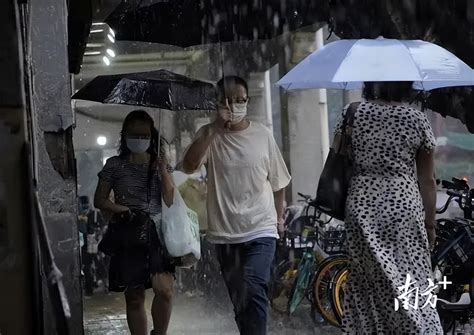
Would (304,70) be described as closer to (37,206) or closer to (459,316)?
(459,316)

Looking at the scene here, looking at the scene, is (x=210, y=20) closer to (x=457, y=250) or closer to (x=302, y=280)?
(x=302, y=280)

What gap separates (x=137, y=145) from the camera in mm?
6152

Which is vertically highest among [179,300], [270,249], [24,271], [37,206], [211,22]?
[211,22]

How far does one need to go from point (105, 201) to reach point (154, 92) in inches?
48.1

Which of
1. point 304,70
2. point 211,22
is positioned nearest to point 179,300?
point 211,22

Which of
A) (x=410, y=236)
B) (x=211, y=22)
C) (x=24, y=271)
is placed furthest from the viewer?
(x=211, y=22)

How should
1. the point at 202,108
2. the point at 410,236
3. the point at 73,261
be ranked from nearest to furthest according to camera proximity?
A: the point at 73,261
the point at 410,236
the point at 202,108

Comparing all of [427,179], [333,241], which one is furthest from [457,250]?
[427,179]

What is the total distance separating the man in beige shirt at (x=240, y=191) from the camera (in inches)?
219

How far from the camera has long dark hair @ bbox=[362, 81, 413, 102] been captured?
15.9 ft

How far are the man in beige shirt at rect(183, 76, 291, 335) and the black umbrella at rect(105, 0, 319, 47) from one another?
77.5 inches

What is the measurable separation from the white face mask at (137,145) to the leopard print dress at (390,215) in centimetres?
193

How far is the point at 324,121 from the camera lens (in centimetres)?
1381

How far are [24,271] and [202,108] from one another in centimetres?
421
